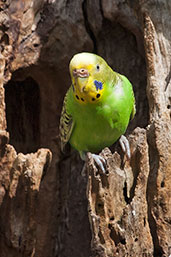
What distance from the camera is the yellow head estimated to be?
3309 mm

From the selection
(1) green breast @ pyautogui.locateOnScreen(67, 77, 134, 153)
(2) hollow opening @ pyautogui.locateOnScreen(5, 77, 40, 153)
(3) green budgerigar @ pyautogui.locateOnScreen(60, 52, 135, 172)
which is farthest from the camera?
(2) hollow opening @ pyautogui.locateOnScreen(5, 77, 40, 153)

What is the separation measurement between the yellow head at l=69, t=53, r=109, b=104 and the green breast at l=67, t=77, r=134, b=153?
0.30 ft

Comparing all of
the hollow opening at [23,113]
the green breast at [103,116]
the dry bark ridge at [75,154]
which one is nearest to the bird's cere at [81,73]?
the green breast at [103,116]

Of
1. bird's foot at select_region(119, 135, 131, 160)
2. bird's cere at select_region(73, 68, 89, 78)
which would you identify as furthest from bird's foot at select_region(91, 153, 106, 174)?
bird's cere at select_region(73, 68, 89, 78)

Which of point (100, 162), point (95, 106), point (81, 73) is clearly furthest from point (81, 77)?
point (100, 162)

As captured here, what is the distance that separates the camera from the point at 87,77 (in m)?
3.33

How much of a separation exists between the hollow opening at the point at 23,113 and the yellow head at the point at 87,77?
1.34 meters

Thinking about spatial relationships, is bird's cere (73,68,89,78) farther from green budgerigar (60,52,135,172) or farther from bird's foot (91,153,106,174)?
bird's foot (91,153,106,174)

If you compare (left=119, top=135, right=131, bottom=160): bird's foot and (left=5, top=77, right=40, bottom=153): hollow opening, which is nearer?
(left=119, top=135, right=131, bottom=160): bird's foot

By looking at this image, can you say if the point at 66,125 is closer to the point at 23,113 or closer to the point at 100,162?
the point at 100,162

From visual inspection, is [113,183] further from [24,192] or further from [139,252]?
[24,192]

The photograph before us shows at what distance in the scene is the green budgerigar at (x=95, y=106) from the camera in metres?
3.34

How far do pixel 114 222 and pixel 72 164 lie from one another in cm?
168

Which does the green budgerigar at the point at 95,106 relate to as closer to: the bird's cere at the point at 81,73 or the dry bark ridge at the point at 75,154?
the bird's cere at the point at 81,73
